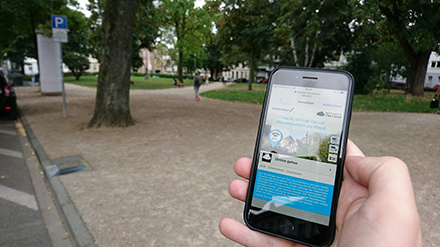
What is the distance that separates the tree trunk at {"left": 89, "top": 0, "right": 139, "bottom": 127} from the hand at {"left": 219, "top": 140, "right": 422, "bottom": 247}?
7.24m

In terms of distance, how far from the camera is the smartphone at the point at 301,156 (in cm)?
157

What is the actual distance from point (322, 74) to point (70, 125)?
29.0ft

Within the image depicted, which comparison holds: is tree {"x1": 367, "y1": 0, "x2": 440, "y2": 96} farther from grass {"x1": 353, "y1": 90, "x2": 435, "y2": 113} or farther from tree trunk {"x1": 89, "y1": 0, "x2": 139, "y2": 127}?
tree trunk {"x1": 89, "y1": 0, "x2": 139, "y2": 127}

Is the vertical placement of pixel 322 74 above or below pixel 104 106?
above

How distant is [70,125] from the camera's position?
28.1ft

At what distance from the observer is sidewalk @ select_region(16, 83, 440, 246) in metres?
3.11

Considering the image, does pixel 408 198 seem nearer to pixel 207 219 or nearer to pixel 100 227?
pixel 207 219

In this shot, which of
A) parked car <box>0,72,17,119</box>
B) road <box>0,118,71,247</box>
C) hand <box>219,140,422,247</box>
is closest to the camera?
hand <box>219,140,422,247</box>

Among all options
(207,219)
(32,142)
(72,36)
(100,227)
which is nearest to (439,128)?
(207,219)

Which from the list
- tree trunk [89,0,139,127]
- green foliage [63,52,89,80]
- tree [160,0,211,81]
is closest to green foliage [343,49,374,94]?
tree [160,0,211,81]

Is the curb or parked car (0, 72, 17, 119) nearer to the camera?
the curb

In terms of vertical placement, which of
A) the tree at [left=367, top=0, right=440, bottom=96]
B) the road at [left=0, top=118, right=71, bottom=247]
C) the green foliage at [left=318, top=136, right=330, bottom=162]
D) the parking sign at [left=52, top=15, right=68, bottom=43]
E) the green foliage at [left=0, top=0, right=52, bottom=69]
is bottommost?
the road at [left=0, top=118, right=71, bottom=247]

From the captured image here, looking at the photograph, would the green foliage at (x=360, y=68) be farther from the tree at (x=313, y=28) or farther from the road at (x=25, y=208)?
the road at (x=25, y=208)

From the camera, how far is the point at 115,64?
7746 mm
